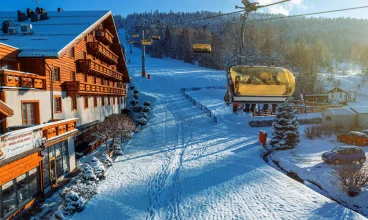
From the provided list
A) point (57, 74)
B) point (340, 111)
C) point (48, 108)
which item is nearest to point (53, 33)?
point (57, 74)

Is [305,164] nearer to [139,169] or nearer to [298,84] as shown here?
[139,169]

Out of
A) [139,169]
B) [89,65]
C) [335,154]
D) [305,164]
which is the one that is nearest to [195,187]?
[139,169]

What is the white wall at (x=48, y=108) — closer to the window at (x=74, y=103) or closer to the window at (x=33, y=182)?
the window at (x=74, y=103)

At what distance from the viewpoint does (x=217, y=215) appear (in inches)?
592

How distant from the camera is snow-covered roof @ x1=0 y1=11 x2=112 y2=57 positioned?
724 inches

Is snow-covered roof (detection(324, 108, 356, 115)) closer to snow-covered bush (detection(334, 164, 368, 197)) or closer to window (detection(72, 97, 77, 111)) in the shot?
snow-covered bush (detection(334, 164, 368, 197))

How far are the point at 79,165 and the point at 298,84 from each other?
60.7 m

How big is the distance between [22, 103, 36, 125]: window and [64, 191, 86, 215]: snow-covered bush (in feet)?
20.5

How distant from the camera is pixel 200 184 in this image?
19141mm

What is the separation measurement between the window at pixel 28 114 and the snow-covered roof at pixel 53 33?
360 cm

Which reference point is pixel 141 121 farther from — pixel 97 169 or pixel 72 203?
pixel 72 203


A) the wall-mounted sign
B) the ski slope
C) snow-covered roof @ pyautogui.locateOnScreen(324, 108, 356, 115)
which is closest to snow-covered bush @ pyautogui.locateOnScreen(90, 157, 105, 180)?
the ski slope

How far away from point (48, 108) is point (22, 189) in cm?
732

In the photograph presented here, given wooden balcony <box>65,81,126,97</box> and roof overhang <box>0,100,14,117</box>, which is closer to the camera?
roof overhang <box>0,100,14,117</box>
